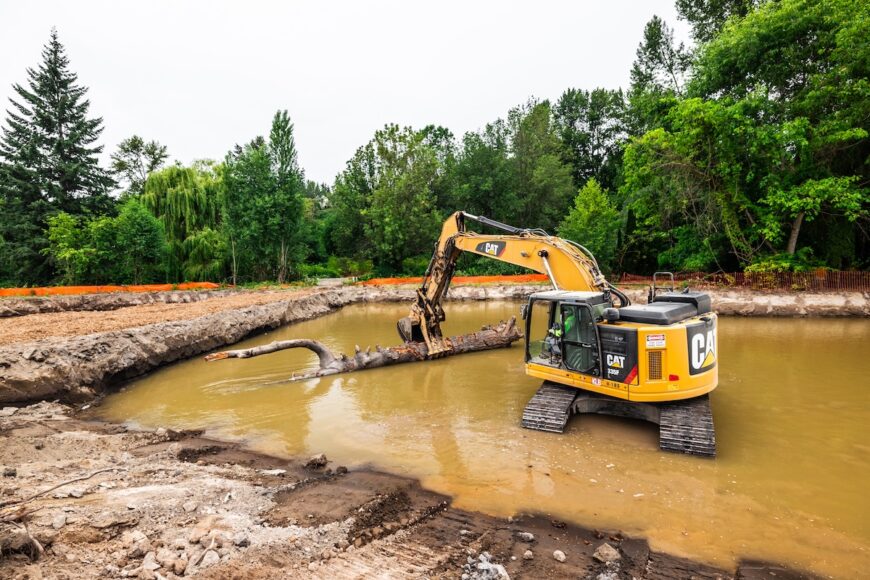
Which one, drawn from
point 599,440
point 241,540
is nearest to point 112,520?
point 241,540

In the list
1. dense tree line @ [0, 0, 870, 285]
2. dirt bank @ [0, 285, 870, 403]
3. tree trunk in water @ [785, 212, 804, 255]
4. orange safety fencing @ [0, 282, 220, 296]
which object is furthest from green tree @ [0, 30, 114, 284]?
tree trunk in water @ [785, 212, 804, 255]

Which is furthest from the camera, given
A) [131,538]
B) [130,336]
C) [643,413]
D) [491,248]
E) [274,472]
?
[130,336]

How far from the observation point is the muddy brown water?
425 centimetres

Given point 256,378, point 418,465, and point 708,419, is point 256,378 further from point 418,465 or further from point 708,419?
point 708,419

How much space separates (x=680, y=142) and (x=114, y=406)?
20.8m

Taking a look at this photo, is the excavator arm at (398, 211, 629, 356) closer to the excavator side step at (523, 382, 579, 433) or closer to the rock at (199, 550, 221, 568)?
the excavator side step at (523, 382, 579, 433)

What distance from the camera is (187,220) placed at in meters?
28.8

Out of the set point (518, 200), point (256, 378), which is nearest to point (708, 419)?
point (256, 378)

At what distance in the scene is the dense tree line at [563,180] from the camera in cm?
1703

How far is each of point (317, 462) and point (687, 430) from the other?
15.8ft

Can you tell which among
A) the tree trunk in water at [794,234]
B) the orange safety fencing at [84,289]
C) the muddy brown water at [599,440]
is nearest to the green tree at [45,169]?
the orange safety fencing at [84,289]

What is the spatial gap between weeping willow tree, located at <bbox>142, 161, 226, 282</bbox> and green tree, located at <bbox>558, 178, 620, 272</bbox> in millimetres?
22298

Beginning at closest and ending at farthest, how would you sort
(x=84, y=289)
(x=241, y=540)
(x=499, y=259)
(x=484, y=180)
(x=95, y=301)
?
1. (x=241, y=540)
2. (x=499, y=259)
3. (x=95, y=301)
4. (x=84, y=289)
5. (x=484, y=180)

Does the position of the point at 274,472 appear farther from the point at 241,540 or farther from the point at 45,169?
the point at 45,169
